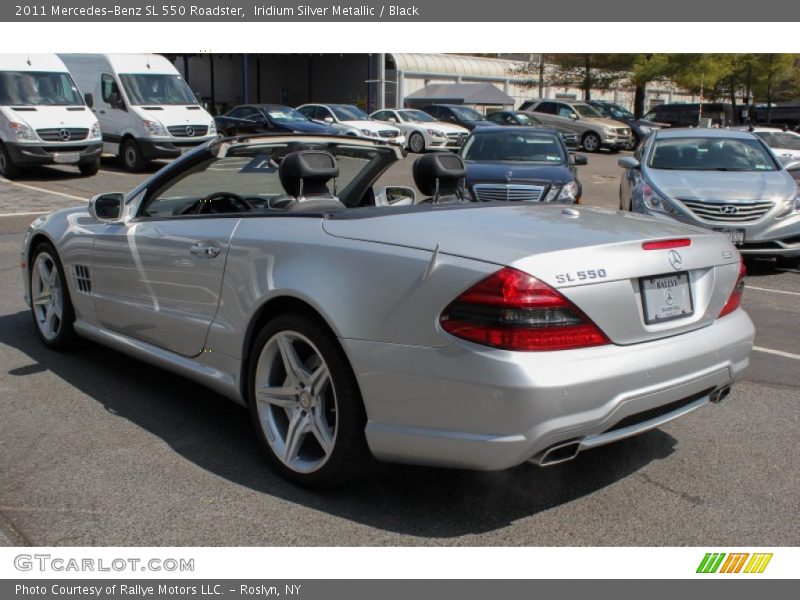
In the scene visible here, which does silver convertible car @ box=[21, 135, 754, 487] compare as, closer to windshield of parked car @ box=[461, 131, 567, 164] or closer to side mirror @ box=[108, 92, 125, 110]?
windshield of parked car @ box=[461, 131, 567, 164]

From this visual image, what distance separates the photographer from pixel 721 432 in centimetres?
455

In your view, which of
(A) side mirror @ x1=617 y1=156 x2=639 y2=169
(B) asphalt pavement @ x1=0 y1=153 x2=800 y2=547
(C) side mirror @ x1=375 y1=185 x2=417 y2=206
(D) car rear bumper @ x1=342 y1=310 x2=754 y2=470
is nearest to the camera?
(D) car rear bumper @ x1=342 y1=310 x2=754 y2=470

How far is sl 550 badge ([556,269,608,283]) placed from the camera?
3.18m

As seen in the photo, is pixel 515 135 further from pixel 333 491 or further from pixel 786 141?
pixel 333 491

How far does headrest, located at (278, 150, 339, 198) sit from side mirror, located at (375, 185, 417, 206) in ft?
2.38

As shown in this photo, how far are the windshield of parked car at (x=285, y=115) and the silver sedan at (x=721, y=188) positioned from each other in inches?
707

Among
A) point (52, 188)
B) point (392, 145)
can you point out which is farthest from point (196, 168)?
point (52, 188)

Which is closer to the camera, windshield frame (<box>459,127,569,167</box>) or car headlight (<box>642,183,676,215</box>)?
car headlight (<box>642,183,676,215</box>)

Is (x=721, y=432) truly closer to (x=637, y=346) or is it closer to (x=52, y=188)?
(x=637, y=346)

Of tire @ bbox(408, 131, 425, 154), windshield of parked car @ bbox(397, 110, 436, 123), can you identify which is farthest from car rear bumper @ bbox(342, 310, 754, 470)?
windshield of parked car @ bbox(397, 110, 436, 123)

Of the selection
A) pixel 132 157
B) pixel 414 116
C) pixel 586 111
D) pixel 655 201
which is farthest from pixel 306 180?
pixel 586 111

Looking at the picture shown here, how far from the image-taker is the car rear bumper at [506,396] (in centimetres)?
307
